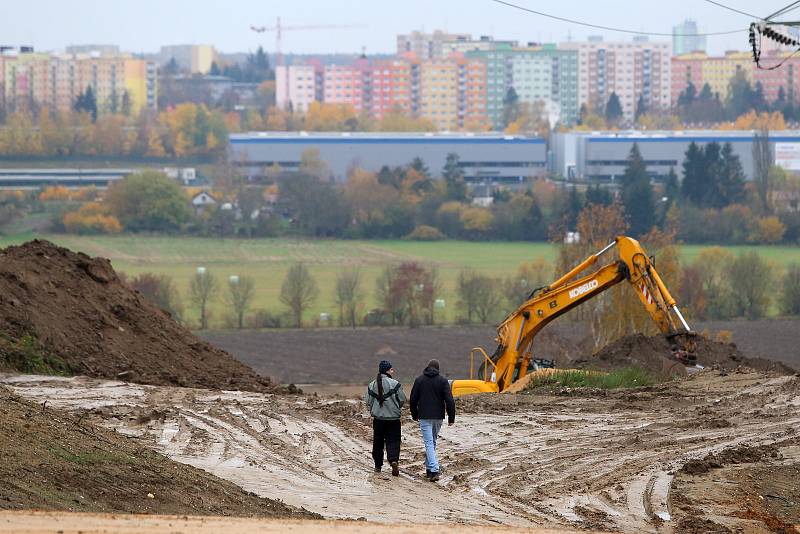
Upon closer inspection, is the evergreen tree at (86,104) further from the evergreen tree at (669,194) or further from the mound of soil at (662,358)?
the mound of soil at (662,358)

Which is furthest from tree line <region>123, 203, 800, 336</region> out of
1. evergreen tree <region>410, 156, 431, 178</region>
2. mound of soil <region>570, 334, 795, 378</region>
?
evergreen tree <region>410, 156, 431, 178</region>

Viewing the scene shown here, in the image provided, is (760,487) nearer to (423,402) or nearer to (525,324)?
(423,402)

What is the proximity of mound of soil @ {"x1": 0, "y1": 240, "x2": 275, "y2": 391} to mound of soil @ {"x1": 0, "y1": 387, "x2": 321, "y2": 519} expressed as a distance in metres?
9.49

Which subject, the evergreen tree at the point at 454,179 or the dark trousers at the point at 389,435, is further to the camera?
the evergreen tree at the point at 454,179

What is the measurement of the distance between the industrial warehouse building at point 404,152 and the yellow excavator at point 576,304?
10455 cm

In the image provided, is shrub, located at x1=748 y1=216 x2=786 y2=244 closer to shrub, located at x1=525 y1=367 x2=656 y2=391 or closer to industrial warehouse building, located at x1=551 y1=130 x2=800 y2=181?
industrial warehouse building, located at x1=551 y1=130 x2=800 y2=181

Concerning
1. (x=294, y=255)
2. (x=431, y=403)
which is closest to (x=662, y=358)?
(x=431, y=403)

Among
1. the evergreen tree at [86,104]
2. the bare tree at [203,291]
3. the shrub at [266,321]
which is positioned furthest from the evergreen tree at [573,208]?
the evergreen tree at [86,104]

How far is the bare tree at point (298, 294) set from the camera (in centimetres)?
6550

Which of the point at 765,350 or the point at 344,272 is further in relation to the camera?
the point at 344,272

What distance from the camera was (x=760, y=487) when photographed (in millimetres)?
17094

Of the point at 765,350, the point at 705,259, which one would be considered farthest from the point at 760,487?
the point at 705,259

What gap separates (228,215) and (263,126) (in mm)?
89751

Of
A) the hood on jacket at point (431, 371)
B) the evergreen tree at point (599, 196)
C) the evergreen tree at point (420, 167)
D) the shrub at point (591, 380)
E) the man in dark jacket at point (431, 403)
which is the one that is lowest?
the shrub at point (591, 380)
